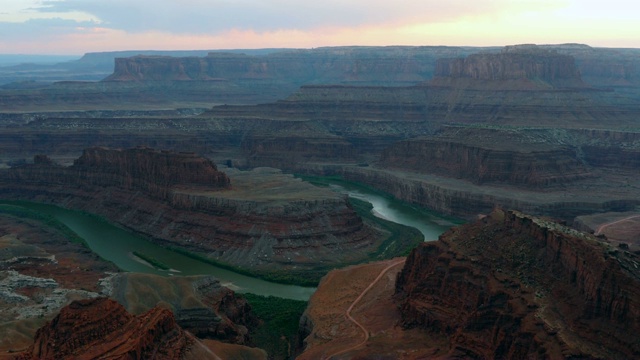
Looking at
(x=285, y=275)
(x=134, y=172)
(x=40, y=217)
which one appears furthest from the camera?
(x=134, y=172)

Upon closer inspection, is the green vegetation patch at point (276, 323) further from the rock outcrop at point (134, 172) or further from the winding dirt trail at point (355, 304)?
the rock outcrop at point (134, 172)

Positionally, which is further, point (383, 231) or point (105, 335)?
point (383, 231)

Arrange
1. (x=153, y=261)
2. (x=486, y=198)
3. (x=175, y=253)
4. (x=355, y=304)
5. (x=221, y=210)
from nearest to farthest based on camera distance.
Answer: (x=355, y=304)
(x=153, y=261)
(x=175, y=253)
(x=221, y=210)
(x=486, y=198)

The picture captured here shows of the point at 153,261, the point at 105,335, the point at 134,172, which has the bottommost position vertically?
the point at 153,261

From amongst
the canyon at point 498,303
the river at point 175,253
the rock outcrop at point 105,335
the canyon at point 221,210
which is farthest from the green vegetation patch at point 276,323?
the rock outcrop at point 105,335

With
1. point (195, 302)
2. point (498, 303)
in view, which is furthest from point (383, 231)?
point (498, 303)

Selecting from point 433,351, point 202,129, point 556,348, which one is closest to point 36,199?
point 202,129

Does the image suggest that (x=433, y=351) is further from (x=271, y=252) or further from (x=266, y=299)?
(x=271, y=252)

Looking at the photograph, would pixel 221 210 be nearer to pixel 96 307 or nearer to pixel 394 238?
pixel 394 238
